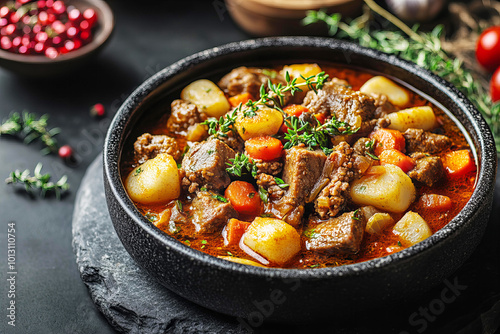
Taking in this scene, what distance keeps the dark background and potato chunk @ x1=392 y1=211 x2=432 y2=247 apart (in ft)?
1.23

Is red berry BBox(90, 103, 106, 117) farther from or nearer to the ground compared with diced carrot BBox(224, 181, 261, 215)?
nearer to the ground

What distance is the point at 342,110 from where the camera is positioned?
3.29m

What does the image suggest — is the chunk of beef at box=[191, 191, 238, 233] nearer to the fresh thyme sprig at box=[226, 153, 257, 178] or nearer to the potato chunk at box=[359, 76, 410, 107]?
the fresh thyme sprig at box=[226, 153, 257, 178]

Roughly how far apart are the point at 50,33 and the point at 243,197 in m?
2.82

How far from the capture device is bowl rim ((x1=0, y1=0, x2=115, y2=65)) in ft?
15.3

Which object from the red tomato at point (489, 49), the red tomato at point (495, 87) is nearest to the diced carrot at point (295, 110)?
the red tomato at point (495, 87)

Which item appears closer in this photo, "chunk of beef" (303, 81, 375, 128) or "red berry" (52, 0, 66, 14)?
"chunk of beef" (303, 81, 375, 128)

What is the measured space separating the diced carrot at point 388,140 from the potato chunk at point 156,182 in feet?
3.60

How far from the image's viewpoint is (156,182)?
303cm

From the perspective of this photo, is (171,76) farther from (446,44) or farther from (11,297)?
(446,44)

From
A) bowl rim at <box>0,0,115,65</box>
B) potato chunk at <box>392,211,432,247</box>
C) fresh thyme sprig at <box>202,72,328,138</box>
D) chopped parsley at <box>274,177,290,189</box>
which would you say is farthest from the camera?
bowl rim at <box>0,0,115,65</box>

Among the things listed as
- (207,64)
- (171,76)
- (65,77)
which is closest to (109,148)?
(171,76)

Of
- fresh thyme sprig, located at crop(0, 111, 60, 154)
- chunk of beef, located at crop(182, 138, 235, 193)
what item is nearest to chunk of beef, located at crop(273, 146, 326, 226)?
chunk of beef, located at crop(182, 138, 235, 193)

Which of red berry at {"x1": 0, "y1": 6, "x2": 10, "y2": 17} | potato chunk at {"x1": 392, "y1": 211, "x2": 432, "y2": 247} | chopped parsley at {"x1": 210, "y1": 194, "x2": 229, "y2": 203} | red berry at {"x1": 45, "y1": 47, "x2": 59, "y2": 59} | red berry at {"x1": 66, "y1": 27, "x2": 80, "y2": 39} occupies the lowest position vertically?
red berry at {"x1": 45, "y1": 47, "x2": 59, "y2": 59}
